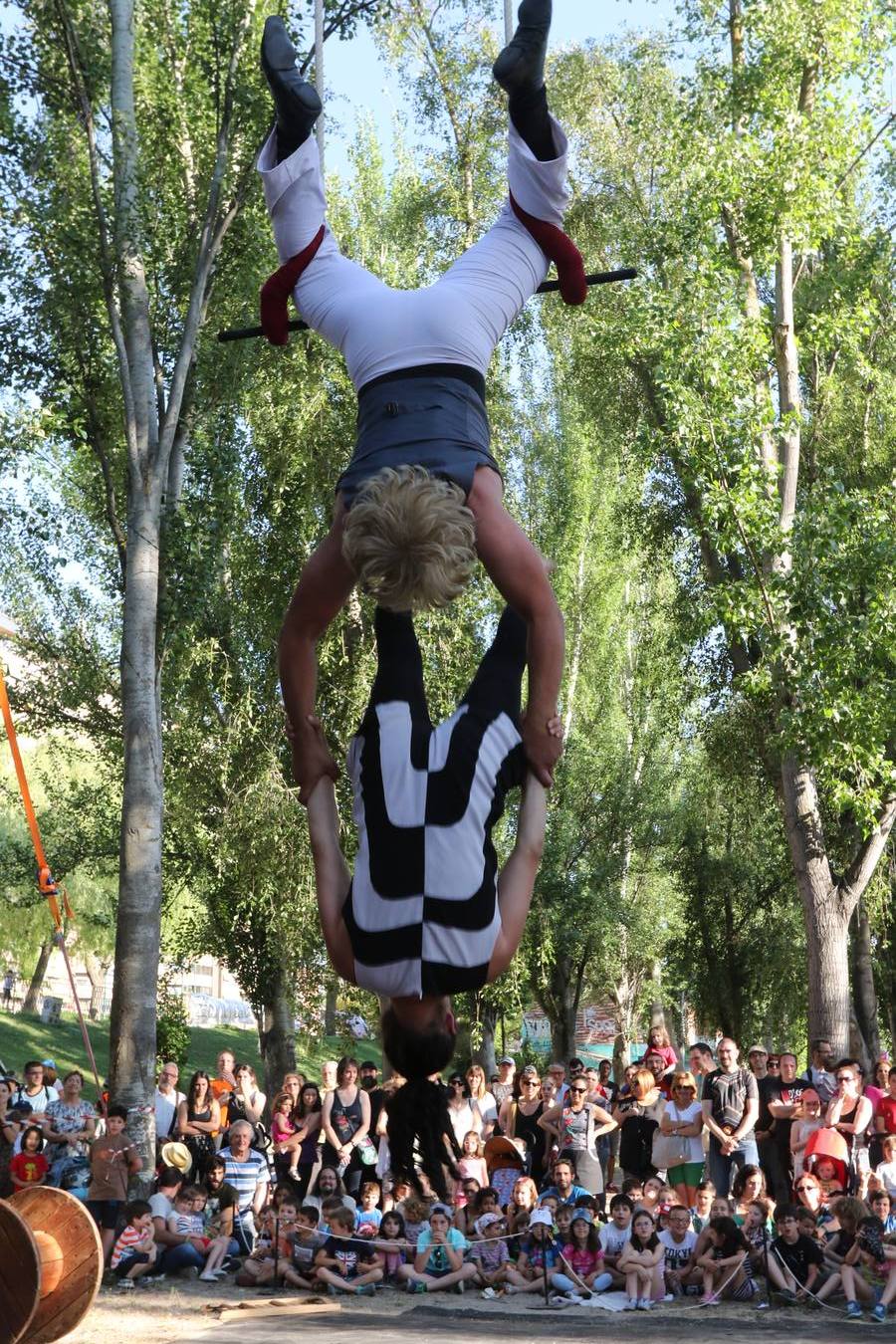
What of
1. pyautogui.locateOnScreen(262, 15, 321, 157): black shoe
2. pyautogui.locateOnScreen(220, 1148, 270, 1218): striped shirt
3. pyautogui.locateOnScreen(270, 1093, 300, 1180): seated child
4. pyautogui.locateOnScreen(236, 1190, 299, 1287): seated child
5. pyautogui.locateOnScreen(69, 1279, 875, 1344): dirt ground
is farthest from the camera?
pyautogui.locateOnScreen(270, 1093, 300, 1180): seated child

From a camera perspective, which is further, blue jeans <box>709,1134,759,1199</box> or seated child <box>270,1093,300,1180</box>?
seated child <box>270,1093,300,1180</box>

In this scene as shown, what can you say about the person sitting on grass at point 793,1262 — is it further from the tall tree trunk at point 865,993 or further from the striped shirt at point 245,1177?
the tall tree trunk at point 865,993

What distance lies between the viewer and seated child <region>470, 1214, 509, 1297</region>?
9.38 metres

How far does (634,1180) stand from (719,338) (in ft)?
24.8

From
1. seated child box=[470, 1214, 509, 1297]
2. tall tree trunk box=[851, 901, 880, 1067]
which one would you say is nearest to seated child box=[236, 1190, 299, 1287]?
seated child box=[470, 1214, 509, 1297]

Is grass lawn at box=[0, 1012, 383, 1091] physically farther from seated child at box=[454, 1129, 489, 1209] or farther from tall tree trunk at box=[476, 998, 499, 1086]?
seated child at box=[454, 1129, 489, 1209]

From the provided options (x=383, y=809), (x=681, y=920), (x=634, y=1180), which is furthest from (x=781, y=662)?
(x=681, y=920)

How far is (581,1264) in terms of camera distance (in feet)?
30.2

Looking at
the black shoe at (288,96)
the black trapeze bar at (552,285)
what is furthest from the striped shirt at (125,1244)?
the black shoe at (288,96)

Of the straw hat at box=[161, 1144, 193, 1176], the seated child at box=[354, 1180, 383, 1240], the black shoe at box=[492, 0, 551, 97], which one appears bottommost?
the seated child at box=[354, 1180, 383, 1240]

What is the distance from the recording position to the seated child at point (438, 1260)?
9375mm

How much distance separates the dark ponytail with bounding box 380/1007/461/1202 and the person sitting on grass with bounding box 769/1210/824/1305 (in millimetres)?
6183

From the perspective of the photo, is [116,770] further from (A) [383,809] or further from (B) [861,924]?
(A) [383,809]

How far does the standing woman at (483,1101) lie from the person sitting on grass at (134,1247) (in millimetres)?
2393
